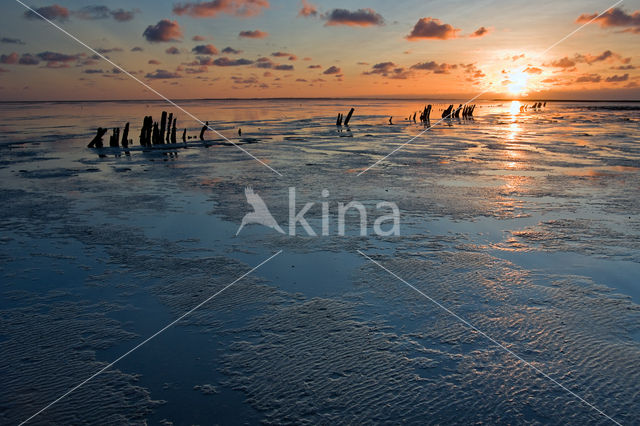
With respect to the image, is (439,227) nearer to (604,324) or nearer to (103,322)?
(604,324)

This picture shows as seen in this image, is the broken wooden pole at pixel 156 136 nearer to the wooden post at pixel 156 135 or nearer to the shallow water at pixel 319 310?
the wooden post at pixel 156 135

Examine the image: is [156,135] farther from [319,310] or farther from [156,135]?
[319,310]

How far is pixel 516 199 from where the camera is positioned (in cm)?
1201

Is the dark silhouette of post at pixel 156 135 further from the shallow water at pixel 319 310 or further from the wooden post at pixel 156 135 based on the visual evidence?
the shallow water at pixel 319 310

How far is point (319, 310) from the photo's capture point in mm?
5734

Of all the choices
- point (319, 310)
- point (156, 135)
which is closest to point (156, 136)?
point (156, 135)

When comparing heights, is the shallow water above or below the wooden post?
below

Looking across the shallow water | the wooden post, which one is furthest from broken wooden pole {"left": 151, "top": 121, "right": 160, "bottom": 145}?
the shallow water

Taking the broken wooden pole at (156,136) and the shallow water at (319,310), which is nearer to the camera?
the shallow water at (319,310)

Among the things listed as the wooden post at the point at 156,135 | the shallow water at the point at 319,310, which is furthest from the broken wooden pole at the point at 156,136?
the shallow water at the point at 319,310

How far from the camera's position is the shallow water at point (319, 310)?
4004mm

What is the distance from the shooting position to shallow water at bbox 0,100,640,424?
158 inches

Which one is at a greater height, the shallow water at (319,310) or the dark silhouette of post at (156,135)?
the dark silhouette of post at (156,135)

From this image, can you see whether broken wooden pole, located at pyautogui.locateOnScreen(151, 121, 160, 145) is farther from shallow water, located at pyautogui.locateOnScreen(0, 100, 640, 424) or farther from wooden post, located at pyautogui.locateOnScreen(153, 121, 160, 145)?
shallow water, located at pyautogui.locateOnScreen(0, 100, 640, 424)
